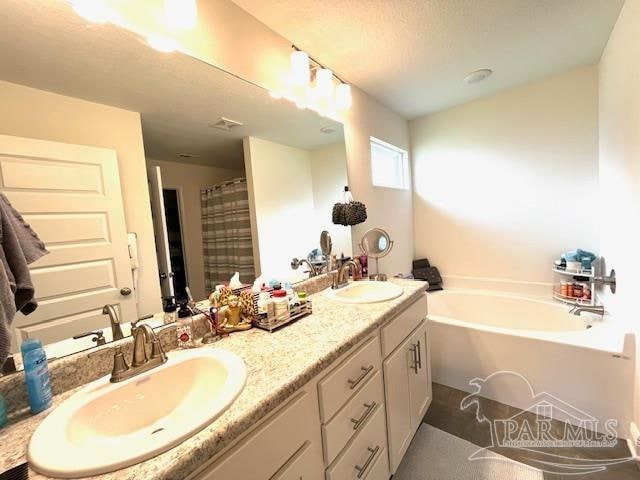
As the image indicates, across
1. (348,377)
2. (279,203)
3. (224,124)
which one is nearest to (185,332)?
(348,377)

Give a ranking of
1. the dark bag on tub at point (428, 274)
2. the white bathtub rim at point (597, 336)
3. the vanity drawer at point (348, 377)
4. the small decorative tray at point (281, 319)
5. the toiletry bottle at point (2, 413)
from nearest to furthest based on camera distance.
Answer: the toiletry bottle at point (2, 413) < the vanity drawer at point (348, 377) < the small decorative tray at point (281, 319) < the white bathtub rim at point (597, 336) < the dark bag on tub at point (428, 274)

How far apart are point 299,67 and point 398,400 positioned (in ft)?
6.08

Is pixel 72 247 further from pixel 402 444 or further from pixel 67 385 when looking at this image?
pixel 402 444

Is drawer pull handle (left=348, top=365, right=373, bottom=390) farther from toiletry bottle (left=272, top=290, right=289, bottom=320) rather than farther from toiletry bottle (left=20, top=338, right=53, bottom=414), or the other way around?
toiletry bottle (left=20, top=338, right=53, bottom=414)

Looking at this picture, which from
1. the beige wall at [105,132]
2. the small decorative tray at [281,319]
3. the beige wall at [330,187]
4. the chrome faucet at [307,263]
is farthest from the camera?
the beige wall at [330,187]

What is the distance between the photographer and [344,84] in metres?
1.88

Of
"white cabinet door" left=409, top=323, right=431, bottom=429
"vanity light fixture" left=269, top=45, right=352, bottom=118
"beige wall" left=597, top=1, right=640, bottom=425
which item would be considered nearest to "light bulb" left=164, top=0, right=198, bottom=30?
"vanity light fixture" left=269, top=45, right=352, bottom=118

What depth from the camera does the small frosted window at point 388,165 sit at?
2395mm

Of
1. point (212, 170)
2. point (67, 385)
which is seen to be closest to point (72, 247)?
point (67, 385)

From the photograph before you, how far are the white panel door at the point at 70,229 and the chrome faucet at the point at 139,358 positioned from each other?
0.59 ft

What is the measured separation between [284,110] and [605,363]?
2.28 metres

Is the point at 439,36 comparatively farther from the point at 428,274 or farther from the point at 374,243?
the point at 428,274

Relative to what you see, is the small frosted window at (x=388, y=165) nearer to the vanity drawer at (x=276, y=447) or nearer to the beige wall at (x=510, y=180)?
the beige wall at (x=510, y=180)

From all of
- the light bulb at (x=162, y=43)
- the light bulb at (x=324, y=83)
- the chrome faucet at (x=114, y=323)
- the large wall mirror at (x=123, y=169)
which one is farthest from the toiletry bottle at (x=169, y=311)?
the light bulb at (x=324, y=83)
